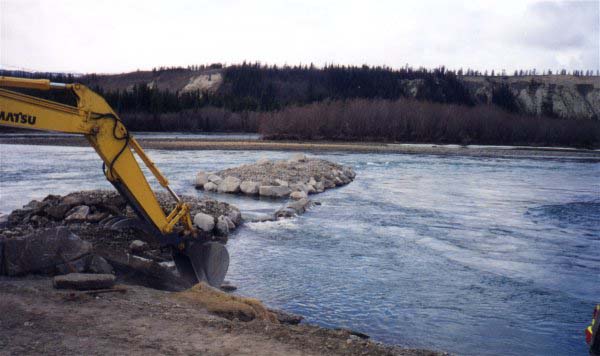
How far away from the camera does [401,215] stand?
19.6m

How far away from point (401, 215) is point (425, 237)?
358 centimetres

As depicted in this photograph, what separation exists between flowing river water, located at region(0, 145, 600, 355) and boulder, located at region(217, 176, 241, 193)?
1.21 metres

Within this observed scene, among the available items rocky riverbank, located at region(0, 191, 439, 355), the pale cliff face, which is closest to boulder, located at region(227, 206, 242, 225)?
rocky riverbank, located at region(0, 191, 439, 355)

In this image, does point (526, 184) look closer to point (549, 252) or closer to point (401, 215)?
point (401, 215)

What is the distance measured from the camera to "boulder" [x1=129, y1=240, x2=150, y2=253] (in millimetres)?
11938

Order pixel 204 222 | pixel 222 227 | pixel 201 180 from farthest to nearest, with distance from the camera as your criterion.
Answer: pixel 201 180 → pixel 222 227 → pixel 204 222

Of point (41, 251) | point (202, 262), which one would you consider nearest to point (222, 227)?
point (202, 262)

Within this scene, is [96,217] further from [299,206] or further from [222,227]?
[299,206]

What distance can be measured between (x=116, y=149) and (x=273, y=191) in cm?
1517

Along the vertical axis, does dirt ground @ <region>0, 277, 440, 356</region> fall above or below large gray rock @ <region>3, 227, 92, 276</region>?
below

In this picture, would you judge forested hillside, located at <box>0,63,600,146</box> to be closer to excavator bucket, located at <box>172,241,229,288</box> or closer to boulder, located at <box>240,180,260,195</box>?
boulder, located at <box>240,180,260,195</box>

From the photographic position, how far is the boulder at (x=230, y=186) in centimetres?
2486

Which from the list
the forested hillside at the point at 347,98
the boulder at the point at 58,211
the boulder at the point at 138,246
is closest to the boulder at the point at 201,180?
the boulder at the point at 58,211

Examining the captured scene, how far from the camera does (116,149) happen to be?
8.91m
